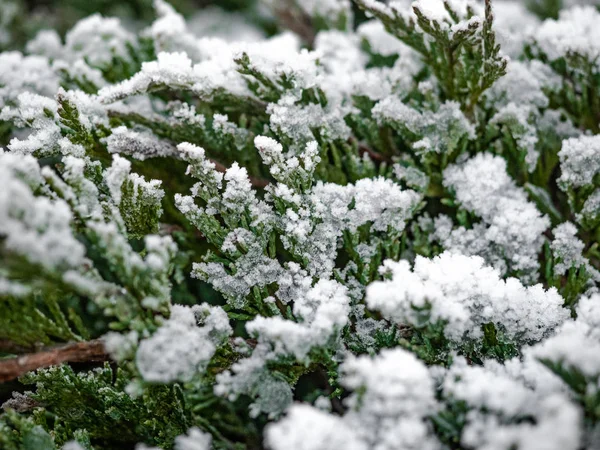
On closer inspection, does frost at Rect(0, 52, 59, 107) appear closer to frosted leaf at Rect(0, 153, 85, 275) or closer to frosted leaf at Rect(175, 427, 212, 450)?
frosted leaf at Rect(0, 153, 85, 275)

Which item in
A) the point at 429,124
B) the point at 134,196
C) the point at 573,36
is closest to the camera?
the point at 134,196

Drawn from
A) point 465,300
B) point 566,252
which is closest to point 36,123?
point 465,300

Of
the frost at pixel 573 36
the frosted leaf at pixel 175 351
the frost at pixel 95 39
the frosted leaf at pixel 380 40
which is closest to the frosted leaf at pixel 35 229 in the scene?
the frosted leaf at pixel 175 351

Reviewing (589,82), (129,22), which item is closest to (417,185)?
(589,82)

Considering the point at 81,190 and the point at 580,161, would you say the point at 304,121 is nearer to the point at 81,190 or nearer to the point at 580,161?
the point at 81,190

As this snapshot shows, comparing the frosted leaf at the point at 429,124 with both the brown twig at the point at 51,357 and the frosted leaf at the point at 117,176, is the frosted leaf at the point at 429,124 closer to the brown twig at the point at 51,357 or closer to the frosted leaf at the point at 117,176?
the frosted leaf at the point at 117,176

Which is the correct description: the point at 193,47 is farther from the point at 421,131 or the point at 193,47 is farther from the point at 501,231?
the point at 501,231
